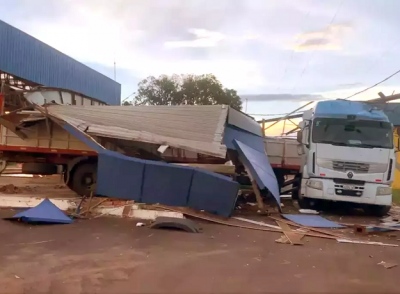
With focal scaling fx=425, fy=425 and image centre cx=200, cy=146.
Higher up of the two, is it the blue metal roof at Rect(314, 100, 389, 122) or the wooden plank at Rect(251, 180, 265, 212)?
the blue metal roof at Rect(314, 100, 389, 122)

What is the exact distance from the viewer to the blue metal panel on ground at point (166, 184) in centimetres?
959

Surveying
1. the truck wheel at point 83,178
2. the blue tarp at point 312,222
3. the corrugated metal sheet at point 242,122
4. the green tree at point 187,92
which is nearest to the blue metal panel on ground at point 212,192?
the blue tarp at point 312,222

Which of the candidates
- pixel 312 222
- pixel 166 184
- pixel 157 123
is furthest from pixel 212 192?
pixel 157 123

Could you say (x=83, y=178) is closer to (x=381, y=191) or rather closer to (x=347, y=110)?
(x=347, y=110)

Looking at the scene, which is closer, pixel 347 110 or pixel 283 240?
pixel 283 240

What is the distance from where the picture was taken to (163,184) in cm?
965

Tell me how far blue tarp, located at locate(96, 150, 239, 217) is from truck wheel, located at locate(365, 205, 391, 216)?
480 centimetres

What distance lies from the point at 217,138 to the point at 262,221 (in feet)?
7.40

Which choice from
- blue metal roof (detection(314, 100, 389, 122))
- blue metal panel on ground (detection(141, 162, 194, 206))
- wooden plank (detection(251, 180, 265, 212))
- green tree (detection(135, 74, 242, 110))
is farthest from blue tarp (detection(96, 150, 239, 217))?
green tree (detection(135, 74, 242, 110))

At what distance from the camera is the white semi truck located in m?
11.3

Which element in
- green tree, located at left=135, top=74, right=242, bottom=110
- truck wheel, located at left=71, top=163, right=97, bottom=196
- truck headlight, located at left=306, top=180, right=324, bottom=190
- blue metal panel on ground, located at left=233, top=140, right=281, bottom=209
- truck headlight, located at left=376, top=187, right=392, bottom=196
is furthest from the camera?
green tree, located at left=135, top=74, right=242, bottom=110

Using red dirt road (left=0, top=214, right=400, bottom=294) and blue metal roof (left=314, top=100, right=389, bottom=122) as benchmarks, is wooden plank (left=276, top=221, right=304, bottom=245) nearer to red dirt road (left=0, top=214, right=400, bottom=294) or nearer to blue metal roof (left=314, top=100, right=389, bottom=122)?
red dirt road (left=0, top=214, right=400, bottom=294)

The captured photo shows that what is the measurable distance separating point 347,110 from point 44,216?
8.43 meters

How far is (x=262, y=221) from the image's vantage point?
385 inches
